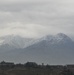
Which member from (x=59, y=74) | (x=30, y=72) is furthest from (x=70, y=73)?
(x=30, y=72)

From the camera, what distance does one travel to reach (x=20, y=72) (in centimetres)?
12012

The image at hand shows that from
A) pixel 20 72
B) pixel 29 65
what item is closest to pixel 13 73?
pixel 20 72

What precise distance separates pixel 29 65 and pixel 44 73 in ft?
103

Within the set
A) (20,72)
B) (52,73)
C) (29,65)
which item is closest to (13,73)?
(20,72)

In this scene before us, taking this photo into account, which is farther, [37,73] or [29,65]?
[29,65]

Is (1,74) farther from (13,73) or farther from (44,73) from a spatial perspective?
(44,73)

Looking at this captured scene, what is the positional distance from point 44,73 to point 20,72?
8166 mm

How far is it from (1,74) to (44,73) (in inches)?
554

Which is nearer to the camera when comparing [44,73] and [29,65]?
[44,73]

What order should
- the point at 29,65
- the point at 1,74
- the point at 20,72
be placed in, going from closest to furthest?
the point at 1,74
the point at 20,72
the point at 29,65

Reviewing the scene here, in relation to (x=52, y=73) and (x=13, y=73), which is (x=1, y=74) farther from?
(x=52, y=73)

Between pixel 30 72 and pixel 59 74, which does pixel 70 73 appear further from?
pixel 30 72

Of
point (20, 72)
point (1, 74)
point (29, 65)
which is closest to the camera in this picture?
point (1, 74)

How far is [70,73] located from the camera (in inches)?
4572
